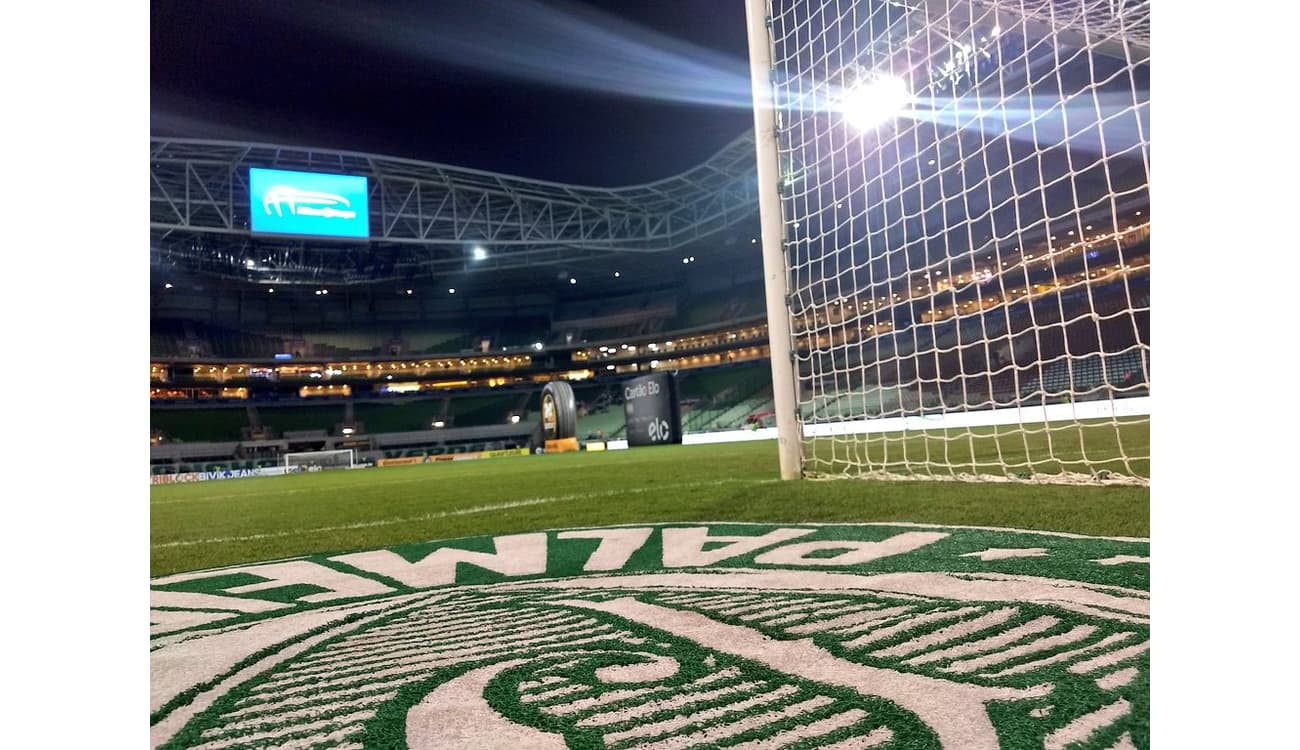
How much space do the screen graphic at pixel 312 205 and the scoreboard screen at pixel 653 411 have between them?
13283mm

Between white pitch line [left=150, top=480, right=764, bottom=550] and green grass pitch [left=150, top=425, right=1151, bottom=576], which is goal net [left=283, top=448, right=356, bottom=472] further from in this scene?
white pitch line [left=150, top=480, right=764, bottom=550]

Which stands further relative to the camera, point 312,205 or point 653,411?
point 312,205

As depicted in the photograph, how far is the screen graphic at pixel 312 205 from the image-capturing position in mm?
23141

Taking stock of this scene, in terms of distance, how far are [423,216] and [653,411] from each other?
52.4 feet

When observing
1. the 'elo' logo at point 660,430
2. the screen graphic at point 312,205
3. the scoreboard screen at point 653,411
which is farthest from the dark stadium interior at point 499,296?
the 'elo' logo at point 660,430

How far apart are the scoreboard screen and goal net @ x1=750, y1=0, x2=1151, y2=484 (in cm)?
552

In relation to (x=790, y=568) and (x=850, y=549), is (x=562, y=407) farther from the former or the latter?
(x=790, y=568)

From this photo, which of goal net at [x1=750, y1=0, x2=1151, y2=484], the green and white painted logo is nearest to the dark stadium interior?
goal net at [x1=750, y1=0, x2=1151, y2=484]

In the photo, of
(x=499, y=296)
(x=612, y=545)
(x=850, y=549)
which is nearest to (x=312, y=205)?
(x=499, y=296)

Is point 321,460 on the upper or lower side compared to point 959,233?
lower

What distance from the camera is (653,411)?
17406 mm

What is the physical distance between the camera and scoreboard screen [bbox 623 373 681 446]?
17094 mm
